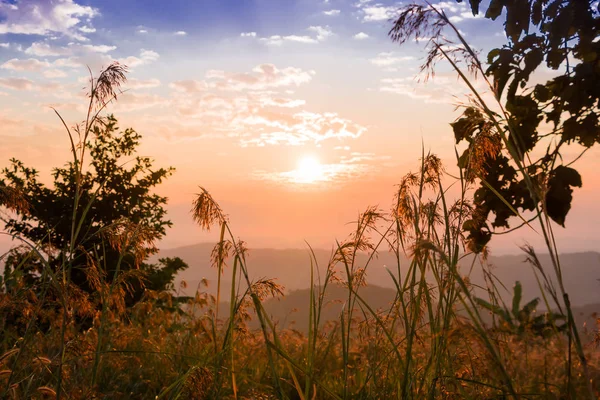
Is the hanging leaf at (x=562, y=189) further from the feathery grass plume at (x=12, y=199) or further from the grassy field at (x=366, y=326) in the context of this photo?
the feathery grass plume at (x=12, y=199)

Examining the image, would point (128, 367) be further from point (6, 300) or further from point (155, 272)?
point (155, 272)

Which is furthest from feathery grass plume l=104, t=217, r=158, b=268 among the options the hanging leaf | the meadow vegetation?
the hanging leaf

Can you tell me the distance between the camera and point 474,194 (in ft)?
11.4

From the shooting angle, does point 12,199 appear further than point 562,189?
No

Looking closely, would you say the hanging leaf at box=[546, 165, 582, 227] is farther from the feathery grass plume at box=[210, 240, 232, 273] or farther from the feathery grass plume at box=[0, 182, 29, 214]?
the feathery grass plume at box=[0, 182, 29, 214]

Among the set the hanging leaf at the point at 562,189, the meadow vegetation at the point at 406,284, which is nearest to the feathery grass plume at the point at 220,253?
the meadow vegetation at the point at 406,284

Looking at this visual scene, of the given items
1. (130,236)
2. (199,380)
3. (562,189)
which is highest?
(562,189)

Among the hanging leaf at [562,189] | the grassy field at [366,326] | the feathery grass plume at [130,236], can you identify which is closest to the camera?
the grassy field at [366,326]

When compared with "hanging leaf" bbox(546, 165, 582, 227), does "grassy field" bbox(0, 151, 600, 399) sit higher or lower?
lower

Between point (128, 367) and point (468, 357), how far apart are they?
2.87 metres

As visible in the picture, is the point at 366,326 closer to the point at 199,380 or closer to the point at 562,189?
the point at 199,380

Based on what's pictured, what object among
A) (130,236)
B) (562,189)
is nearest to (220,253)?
(130,236)

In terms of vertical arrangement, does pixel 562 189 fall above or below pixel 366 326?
above

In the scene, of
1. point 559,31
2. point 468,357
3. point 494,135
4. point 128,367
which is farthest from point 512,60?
point 128,367
